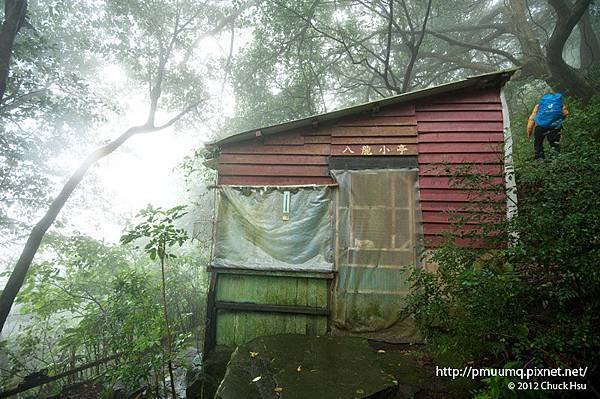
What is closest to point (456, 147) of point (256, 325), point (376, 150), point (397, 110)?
point (397, 110)

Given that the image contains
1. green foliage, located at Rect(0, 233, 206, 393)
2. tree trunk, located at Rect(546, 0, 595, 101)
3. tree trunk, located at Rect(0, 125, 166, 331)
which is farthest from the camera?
tree trunk, located at Rect(546, 0, 595, 101)

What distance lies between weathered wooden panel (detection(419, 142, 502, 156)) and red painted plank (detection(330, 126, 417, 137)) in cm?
35

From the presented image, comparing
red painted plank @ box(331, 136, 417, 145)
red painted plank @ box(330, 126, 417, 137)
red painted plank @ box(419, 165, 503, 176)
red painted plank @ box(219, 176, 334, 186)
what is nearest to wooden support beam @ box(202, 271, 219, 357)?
red painted plank @ box(219, 176, 334, 186)

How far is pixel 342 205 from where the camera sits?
5547 mm

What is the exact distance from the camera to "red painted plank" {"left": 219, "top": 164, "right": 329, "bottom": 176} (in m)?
5.79

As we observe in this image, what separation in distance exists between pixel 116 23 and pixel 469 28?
14.0 meters

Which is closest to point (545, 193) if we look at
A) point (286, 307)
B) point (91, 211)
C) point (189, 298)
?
point (286, 307)

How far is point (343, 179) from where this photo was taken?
5645mm

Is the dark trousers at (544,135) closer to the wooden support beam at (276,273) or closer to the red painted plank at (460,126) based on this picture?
the red painted plank at (460,126)

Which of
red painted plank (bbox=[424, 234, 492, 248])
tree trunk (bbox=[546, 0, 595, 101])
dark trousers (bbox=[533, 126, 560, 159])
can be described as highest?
tree trunk (bbox=[546, 0, 595, 101])

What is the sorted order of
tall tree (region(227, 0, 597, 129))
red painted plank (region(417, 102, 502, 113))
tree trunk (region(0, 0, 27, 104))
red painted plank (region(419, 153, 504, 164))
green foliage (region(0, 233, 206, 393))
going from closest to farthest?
1. green foliage (region(0, 233, 206, 393))
2. red painted plank (region(419, 153, 504, 164))
3. red painted plank (region(417, 102, 502, 113))
4. tree trunk (region(0, 0, 27, 104))
5. tall tree (region(227, 0, 597, 129))

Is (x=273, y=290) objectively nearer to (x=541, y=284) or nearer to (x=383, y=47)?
(x=541, y=284)

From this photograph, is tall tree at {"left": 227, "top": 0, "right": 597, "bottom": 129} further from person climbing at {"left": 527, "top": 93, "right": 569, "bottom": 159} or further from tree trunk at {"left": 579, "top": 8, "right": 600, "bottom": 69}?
person climbing at {"left": 527, "top": 93, "right": 569, "bottom": 159}

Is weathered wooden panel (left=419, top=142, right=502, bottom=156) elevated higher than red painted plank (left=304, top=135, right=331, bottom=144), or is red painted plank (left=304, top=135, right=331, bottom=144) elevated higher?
red painted plank (left=304, top=135, right=331, bottom=144)
